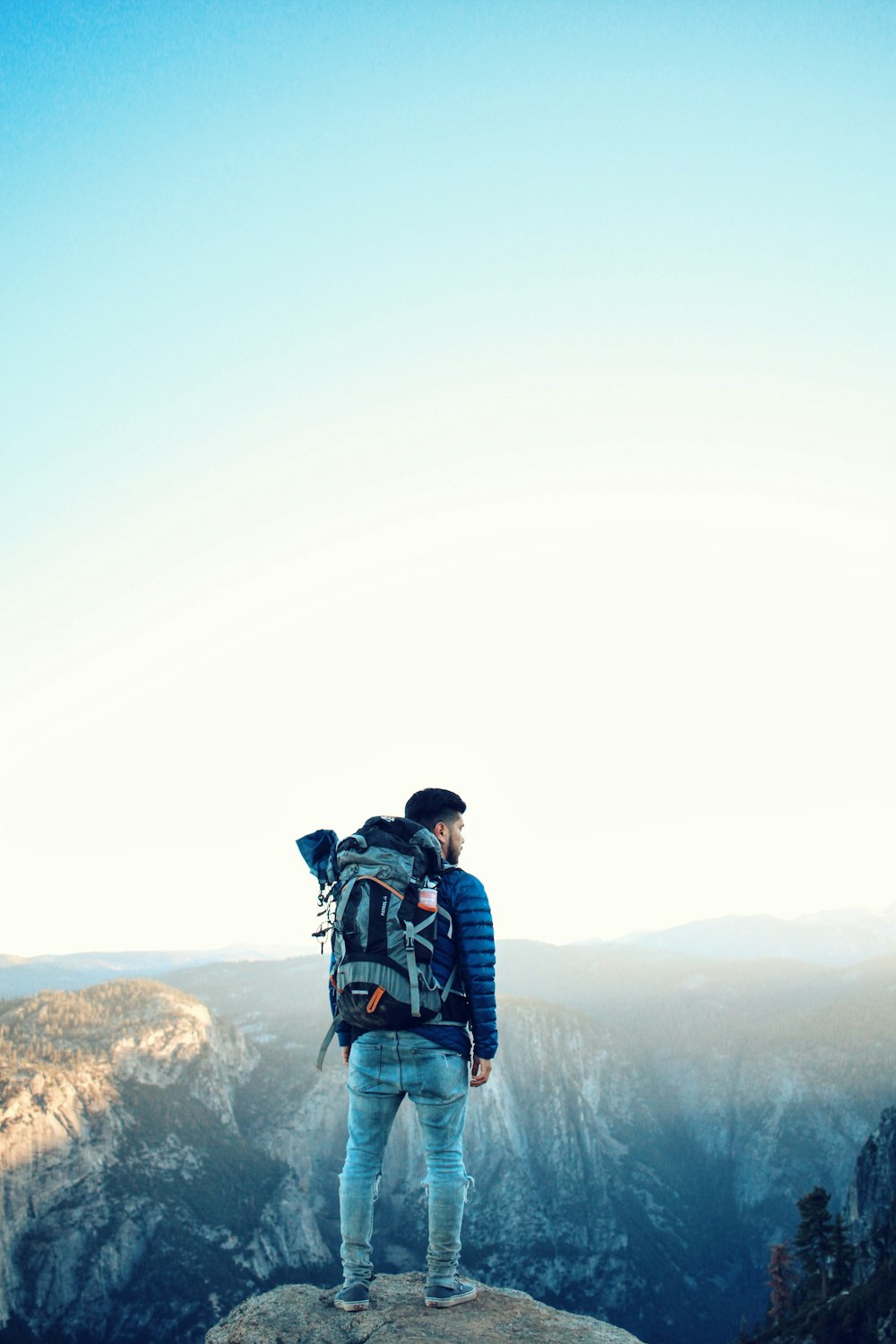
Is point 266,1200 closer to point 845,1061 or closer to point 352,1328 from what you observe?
point 845,1061

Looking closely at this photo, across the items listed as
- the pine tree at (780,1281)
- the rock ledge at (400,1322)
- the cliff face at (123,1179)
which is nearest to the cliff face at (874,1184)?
the pine tree at (780,1281)

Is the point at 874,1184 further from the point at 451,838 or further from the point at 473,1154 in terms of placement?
the point at 451,838

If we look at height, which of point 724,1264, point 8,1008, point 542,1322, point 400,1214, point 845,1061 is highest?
point 542,1322

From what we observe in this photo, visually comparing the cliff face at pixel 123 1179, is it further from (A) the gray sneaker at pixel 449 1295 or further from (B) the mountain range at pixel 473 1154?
(A) the gray sneaker at pixel 449 1295

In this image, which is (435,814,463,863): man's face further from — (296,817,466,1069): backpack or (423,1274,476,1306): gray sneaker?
(423,1274,476,1306): gray sneaker

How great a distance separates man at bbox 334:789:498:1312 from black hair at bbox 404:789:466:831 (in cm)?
61

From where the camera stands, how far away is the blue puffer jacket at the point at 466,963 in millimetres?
7184

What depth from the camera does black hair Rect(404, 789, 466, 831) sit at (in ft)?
26.2

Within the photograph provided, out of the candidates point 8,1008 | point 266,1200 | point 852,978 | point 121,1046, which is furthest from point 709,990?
point 8,1008

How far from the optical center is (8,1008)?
103312mm

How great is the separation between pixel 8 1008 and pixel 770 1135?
11883cm

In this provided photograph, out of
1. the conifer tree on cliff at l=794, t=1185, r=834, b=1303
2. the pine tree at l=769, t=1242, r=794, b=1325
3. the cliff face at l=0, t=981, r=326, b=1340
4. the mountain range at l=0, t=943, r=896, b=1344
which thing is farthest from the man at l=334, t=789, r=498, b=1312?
the mountain range at l=0, t=943, r=896, b=1344

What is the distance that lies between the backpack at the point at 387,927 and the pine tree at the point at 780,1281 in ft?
243

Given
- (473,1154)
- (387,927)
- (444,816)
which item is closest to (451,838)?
(444,816)
